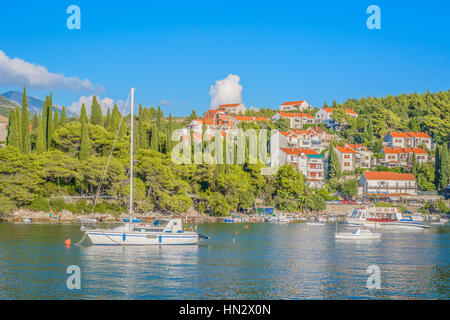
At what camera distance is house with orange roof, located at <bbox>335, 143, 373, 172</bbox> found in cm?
12412

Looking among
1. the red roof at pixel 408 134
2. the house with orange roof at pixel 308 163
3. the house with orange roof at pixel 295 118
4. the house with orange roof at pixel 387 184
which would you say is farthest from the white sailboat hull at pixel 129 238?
the house with orange roof at pixel 295 118

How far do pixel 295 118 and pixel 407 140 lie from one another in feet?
114


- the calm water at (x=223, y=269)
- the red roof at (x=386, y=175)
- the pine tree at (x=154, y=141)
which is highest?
the pine tree at (x=154, y=141)

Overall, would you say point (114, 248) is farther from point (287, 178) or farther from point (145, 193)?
point (287, 178)

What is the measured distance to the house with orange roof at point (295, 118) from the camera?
156m

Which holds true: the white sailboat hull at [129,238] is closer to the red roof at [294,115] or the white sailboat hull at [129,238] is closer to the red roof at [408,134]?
→ the red roof at [408,134]

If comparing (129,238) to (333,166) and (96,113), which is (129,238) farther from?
(333,166)

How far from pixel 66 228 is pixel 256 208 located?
40681 mm

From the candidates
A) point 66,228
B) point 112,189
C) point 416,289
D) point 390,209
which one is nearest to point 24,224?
point 66,228

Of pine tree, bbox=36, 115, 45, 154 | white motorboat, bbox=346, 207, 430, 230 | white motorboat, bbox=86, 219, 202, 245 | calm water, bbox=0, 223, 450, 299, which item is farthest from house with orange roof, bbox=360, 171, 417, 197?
white motorboat, bbox=86, 219, 202, 245

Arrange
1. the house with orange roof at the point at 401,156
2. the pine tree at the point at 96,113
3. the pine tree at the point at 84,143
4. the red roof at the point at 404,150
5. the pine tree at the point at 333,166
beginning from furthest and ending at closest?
the red roof at the point at 404,150 → the house with orange roof at the point at 401,156 → the pine tree at the point at 333,166 → the pine tree at the point at 96,113 → the pine tree at the point at 84,143

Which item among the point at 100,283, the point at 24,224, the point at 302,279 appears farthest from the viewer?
the point at 24,224

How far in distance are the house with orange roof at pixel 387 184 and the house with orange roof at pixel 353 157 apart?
33.3 ft

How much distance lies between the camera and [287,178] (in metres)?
97.1
